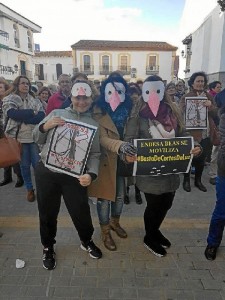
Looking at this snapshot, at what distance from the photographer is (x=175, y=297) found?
2270 millimetres

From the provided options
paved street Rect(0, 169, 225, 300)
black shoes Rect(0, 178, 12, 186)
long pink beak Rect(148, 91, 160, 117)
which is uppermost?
long pink beak Rect(148, 91, 160, 117)

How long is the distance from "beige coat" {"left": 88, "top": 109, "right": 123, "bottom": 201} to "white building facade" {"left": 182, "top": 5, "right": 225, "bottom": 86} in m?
9.85

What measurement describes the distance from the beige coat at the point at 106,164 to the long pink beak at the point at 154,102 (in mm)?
412

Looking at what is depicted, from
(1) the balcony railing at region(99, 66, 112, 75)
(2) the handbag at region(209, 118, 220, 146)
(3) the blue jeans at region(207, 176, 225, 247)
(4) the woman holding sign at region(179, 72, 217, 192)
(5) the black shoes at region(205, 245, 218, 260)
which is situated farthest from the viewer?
(1) the balcony railing at region(99, 66, 112, 75)

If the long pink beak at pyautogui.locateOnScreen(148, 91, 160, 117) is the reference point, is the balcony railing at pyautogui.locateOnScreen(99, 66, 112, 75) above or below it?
above

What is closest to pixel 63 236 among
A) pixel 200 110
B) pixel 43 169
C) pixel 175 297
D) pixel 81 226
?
pixel 81 226

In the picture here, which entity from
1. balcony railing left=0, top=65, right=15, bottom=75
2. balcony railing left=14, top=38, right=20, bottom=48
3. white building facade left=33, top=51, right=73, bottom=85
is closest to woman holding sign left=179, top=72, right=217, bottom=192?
balcony railing left=0, top=65, right=15, bottom=75

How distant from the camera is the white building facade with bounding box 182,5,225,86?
1120 cm

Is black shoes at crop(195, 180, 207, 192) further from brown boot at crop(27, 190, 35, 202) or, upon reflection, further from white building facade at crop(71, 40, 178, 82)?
white building facade at crop(71, 40, 178, 82)

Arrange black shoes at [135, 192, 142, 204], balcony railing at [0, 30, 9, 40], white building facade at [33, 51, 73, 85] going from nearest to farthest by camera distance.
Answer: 1. black shoes at [135, 192, 142, 204]
2. balcony railing at [0, 30, 9, 40]
3. white building facade at [33, 51, 73, 85]

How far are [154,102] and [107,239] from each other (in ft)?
5.34

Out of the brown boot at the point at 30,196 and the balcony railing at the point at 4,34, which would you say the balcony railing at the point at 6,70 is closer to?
the balcony railing at the point at 4,34

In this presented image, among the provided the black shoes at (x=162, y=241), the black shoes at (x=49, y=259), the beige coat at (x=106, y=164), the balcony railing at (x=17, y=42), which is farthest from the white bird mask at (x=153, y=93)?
the balcony railing at (x=17, y=42)

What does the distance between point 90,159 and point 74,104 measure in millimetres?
531
